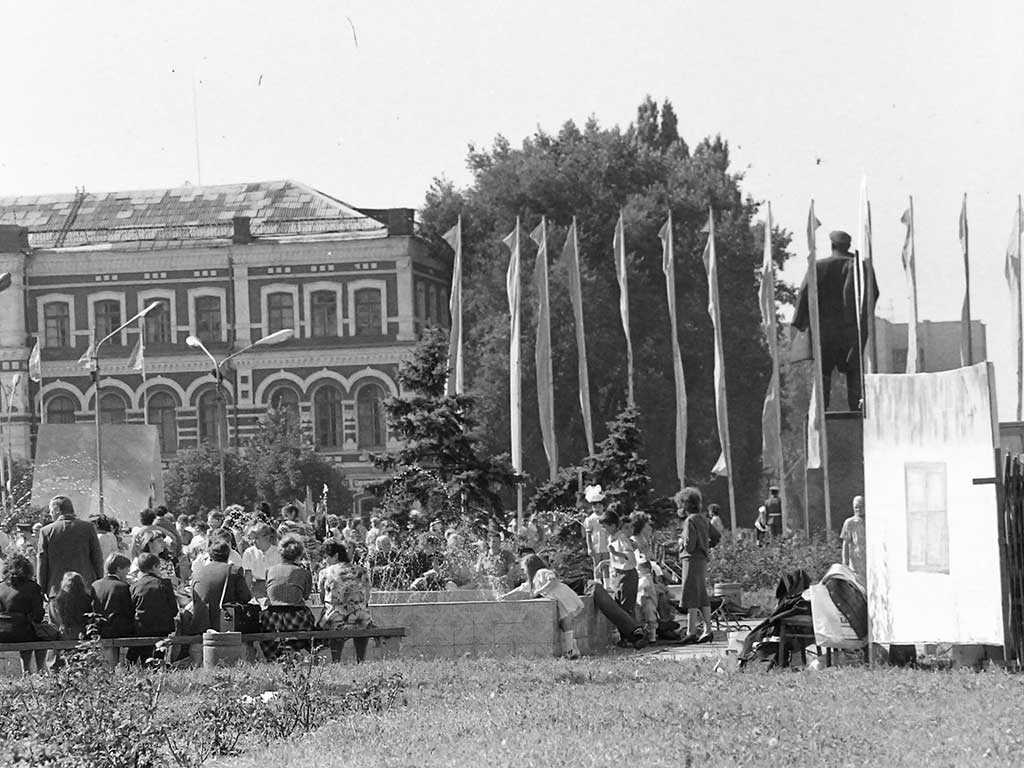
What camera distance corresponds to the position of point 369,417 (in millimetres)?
71375

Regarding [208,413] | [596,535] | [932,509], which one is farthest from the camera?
[208,413]

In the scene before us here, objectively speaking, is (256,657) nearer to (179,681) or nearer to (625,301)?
(179,681)

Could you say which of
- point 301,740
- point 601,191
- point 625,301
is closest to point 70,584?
point 301,740

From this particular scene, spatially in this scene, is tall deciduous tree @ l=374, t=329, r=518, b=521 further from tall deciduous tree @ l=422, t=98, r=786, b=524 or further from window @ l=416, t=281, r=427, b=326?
window @ l=416, t=281, r=427, b=326

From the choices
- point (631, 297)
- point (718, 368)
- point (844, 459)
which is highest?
point (631, 297)

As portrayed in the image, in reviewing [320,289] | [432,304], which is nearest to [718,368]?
[320,289]

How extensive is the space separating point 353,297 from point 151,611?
56100mm

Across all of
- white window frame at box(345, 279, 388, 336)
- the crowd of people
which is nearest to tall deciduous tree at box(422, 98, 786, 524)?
white window frame at box(345, 279, 388, 336)

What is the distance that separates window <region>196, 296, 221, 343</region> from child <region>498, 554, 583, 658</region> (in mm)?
55754

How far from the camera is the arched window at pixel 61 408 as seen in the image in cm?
7281

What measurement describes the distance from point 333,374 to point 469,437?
38.8 meters

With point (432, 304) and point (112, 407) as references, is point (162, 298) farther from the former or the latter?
point (432, 304)

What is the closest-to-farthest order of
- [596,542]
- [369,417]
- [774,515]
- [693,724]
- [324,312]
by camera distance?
[693,724]
[596,542]
[774,515]
[369,417]
[324,312]

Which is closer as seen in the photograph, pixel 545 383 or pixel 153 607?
pixel 153 607
